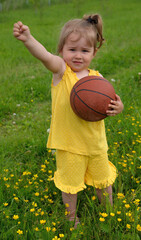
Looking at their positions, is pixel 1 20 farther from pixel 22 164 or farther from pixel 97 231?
pixel 97 231

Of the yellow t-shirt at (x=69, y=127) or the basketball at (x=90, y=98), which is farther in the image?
the yellow t-shirt at (x=69, y=127)

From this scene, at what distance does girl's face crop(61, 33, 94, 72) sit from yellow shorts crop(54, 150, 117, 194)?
2.68ft

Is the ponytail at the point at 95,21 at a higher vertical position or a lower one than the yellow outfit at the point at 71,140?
higher

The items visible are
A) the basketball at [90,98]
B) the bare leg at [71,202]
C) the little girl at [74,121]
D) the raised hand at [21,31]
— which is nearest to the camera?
the raised hand at [21,31]

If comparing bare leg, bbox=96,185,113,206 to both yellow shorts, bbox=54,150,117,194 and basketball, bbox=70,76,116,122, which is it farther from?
basketball, bbox=70,76,116,122

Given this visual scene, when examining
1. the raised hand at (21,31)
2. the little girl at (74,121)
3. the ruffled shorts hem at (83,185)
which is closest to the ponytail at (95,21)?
the little girl at (74,121)

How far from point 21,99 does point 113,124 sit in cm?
216

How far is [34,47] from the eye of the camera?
2.09m

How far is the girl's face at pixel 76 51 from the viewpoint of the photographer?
7.80ft

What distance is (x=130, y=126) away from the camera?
392cm

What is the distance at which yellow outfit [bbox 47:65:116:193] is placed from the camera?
245cm

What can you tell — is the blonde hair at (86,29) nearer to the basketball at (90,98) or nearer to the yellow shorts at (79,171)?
the basketball at (90,98)

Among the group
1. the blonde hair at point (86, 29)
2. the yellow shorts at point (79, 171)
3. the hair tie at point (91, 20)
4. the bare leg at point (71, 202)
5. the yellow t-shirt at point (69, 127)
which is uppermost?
the hair tie at point (91, 20)

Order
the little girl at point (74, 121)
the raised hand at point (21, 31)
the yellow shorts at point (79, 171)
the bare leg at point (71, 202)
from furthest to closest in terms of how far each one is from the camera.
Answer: the bare leg at point (71, 202) < the yellow shorts at point (79, 171) < the little girl at point (74, 121) < the raised hand at point (21, 31)
